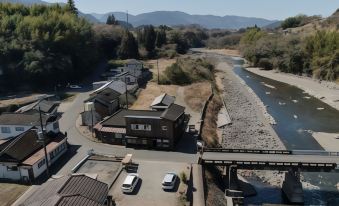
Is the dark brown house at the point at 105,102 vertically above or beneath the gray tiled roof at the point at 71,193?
beneath

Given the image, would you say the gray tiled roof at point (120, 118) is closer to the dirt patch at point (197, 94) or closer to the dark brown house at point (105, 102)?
the dark brown house at point (105, 102)

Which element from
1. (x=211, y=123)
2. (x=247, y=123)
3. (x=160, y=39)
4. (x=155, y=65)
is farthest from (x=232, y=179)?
(x=160, y=39)

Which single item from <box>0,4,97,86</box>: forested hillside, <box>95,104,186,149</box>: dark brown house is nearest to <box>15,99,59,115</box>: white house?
<box>95,104,186,149</box>: dark brown house

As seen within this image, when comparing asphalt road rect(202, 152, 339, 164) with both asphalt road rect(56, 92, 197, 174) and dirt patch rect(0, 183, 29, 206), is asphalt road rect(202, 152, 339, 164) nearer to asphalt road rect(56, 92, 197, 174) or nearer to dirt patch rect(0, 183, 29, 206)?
asphalt road rect(56, 92, 197, 174)

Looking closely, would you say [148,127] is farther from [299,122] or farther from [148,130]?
[299,122]

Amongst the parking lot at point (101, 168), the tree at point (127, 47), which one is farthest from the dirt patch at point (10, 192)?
the tree at point (127, 47)
